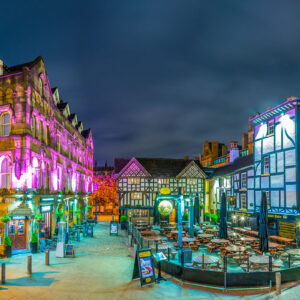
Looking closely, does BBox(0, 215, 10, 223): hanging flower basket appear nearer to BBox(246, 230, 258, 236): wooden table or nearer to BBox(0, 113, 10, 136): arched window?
BBox(0, 113, 10, 136): arched window

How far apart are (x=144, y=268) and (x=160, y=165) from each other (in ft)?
111

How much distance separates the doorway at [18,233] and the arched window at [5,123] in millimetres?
6368

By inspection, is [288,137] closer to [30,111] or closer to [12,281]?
[30,111]

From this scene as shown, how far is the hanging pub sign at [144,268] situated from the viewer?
1358 cm

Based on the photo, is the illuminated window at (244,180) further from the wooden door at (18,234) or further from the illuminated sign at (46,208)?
the wooden door at (18,234)

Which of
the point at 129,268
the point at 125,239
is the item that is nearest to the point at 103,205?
the point at 125,239

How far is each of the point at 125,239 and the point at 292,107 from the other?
18.7 metres

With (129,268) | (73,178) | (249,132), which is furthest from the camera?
(249,132)

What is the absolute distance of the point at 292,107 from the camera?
2627 centimetres

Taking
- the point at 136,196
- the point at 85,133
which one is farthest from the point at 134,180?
the point at 85,133

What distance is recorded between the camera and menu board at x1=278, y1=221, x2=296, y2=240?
2528 centimetres

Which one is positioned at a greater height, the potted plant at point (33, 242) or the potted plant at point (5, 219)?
the potted plant at point (5, 219)

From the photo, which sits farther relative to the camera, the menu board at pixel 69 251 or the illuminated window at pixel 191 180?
the illuminated window at pixel 191 180

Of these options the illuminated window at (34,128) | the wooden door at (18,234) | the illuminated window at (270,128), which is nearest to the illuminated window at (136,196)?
the illuminated window at (270,128)
